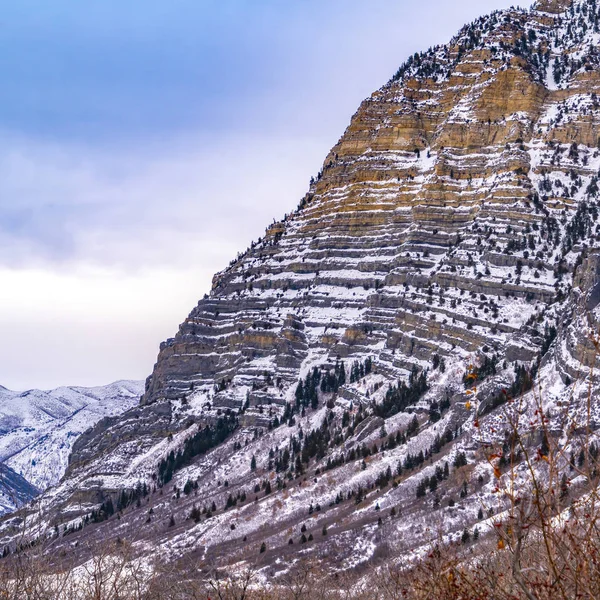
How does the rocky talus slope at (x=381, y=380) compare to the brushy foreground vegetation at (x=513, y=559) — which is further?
the rocky talus slope at (x=381, y=380)

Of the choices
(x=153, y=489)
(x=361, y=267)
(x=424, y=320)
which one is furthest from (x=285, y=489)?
(x=361, y=267)

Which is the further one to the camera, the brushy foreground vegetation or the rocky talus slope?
the rocky talus slope

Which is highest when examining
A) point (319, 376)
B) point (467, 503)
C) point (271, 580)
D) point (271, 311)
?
point (271, 311)

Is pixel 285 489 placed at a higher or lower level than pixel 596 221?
lower

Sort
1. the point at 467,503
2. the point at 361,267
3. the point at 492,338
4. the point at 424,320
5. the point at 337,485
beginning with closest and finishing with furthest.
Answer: the point at 467,503, the point at 337,485, the point at 492,338, the point at 424,320, the point at 361,267

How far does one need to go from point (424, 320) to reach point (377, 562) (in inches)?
3326

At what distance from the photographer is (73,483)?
17138cm

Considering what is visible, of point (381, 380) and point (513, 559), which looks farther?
point (381, 380)

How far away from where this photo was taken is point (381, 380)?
15650 centimetres

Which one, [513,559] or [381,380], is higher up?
[381,380]

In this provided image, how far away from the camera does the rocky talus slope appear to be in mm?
107500

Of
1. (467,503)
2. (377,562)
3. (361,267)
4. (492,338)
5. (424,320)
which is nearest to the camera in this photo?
(377,562)

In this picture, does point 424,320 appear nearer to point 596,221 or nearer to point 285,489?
point 596,221

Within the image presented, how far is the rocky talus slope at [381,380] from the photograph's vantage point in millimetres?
107500
